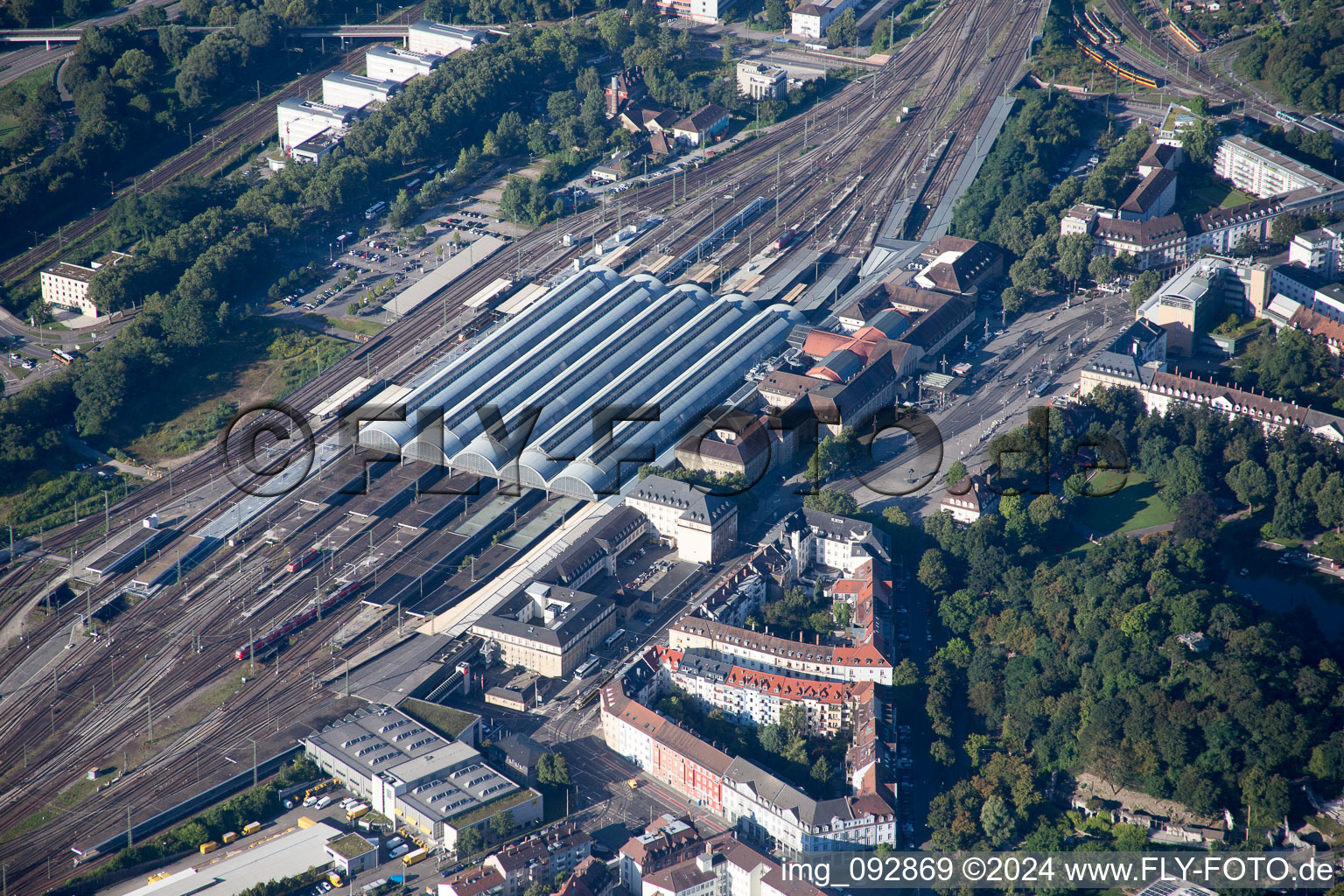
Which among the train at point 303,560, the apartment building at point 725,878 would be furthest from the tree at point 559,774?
the train at point 303,560

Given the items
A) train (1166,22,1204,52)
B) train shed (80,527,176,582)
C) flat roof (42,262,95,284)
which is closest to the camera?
train shed (80,527,176,582)

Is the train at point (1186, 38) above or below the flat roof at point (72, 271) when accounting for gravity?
above

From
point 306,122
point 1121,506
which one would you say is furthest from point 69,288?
point 1121,506

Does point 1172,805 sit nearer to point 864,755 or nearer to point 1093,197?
point 864,755

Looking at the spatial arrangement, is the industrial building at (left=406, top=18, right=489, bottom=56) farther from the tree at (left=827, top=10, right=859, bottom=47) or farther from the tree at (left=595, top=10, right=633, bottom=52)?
the tree at (left=827, top=10, right=859, bottom=47)

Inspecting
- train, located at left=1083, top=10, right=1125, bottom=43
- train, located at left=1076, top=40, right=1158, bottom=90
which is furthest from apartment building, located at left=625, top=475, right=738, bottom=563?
train, located at left=1083, top=10, right=1125, bottom=43

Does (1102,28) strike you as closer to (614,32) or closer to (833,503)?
(614,32)

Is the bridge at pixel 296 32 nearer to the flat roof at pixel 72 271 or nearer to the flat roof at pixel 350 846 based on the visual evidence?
the flat roof at pixel 72 271
